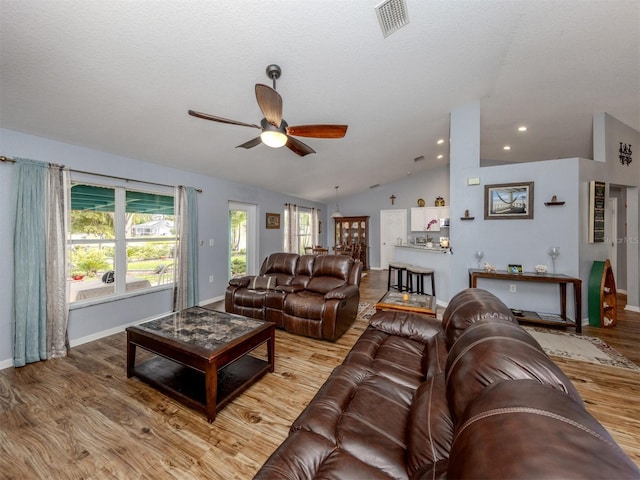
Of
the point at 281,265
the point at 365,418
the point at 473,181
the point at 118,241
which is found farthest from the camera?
the point at 281,265

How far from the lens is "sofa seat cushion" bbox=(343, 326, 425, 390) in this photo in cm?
158

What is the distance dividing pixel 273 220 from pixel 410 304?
4407 mm

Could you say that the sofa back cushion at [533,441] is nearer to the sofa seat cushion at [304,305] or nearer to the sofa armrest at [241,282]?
the sofa seat cushion at [304,305]

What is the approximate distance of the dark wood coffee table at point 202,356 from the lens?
1838 mm

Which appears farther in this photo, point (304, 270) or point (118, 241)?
point (304, 270)

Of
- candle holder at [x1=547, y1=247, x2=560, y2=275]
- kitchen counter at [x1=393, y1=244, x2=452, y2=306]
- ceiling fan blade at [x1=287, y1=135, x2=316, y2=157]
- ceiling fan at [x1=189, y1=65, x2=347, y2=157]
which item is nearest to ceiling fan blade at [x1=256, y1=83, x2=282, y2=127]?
ceiling fan at [x1=189, y1=65, x2=347, y2=157]

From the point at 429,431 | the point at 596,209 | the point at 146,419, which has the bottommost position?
the point at 146,419

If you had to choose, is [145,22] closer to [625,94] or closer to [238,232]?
[238,232]

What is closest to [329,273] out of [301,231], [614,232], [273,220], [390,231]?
[273,220]

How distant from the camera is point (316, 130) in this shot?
90.6 inches

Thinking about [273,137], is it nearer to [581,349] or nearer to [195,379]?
[195,379]

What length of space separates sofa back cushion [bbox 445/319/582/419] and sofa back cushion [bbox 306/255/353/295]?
2.46 meters

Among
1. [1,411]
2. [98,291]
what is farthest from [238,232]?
[1,411]

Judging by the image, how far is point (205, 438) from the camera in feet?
5.44
